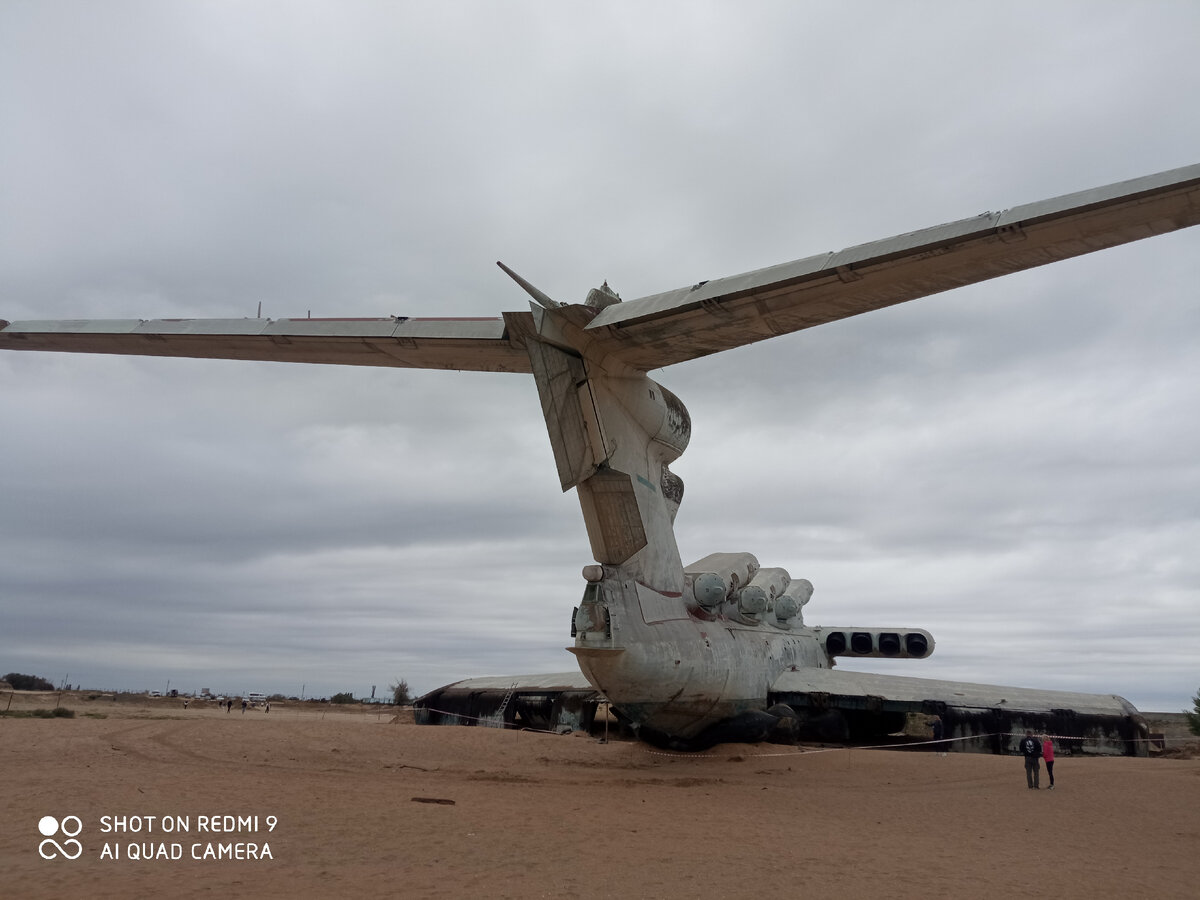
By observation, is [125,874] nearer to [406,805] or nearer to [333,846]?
[333,846]

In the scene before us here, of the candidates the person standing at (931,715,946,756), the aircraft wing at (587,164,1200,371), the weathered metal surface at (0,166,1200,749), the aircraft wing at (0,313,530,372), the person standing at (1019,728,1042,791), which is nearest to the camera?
the aircraft wing at (587,164,1200,371)

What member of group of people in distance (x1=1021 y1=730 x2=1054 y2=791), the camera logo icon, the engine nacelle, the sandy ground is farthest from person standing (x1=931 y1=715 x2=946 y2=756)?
the camera logo icon

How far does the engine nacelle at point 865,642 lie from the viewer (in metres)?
21.7

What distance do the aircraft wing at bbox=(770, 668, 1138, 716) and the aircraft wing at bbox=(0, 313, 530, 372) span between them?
9.54 metres

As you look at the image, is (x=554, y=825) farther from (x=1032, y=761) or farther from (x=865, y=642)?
(x=865, y=642)

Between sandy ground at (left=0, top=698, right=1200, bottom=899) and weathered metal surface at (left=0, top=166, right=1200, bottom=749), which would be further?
weathered metal surface at (left=0, top=166, right=1200, bottom=749)

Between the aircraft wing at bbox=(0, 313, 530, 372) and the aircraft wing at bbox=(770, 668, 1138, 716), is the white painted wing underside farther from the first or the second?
the aircraft wing at bbox=(770, 668, 1138, 716)

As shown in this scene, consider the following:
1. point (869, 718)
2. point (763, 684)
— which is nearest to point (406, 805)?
point (763, 684)

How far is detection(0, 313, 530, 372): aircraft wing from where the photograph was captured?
9948 millimetres

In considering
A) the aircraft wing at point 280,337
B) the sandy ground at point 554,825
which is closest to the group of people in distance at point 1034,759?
the sandy ground at point 554,825

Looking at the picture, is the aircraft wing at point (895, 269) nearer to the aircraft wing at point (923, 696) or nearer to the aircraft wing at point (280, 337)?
the aircraft wing at point (280, 337)

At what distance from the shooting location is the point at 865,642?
2223cm

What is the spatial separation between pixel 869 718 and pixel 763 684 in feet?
13.5

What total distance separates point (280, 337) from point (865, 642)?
1860cm
